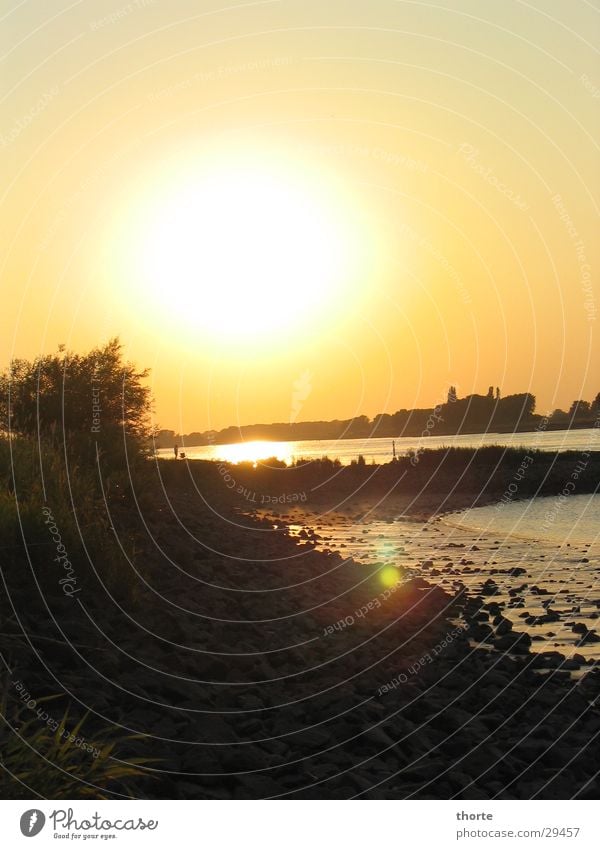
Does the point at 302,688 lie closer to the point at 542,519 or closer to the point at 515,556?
the point at 515,556

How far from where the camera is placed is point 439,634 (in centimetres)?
1797

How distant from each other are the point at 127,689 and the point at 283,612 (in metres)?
7.48

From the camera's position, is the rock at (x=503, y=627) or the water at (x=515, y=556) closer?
the rock at (x=503, y=627)

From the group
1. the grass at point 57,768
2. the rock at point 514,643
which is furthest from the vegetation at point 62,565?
the rock at point 514,643

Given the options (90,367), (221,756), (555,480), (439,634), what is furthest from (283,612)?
(555,480)


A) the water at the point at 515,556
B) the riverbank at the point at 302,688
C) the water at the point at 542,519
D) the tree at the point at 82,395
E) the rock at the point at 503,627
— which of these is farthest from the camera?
the water at the point at 542,519

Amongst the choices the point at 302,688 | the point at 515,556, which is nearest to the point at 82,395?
the point at 515,556

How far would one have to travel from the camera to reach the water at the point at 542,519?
38000 mm

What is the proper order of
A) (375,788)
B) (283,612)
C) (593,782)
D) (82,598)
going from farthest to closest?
(283,612)
(82,598)
(593,782)
(375,788)

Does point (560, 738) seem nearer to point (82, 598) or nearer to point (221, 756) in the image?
point (221, 756)
